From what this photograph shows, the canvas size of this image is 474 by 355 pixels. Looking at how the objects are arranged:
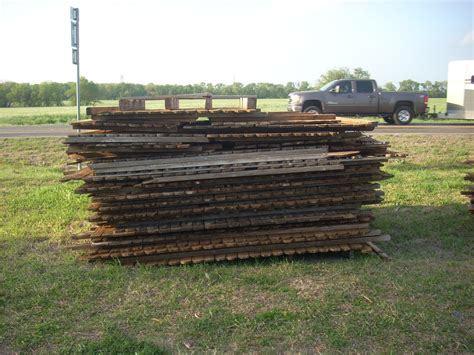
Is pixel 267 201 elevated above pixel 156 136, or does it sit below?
below

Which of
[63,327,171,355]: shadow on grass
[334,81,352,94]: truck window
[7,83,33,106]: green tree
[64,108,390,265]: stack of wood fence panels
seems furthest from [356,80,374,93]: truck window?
[7,83,33,106]: green tree

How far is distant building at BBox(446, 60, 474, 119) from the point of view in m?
21.8

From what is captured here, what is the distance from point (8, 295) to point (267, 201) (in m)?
2.74

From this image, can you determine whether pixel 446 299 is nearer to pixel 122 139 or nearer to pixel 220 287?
pixel 220 287

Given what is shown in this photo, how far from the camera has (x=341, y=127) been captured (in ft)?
19.4

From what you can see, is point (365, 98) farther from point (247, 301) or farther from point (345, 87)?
point (247, 301)

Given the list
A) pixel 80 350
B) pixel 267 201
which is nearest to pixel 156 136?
pixel 267 201

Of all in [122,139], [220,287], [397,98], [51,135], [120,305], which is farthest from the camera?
[397,98]

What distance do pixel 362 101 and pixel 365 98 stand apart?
0.17m

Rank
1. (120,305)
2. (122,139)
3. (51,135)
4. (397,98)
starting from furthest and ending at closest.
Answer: (397,98), (51,135), (122,139), (120,305)

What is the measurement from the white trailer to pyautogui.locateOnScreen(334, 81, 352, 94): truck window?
510 cm

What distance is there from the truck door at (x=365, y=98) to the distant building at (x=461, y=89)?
4.35 meters

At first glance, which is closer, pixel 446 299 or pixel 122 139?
pixel 446 299

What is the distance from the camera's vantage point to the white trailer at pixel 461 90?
21.8 meters
